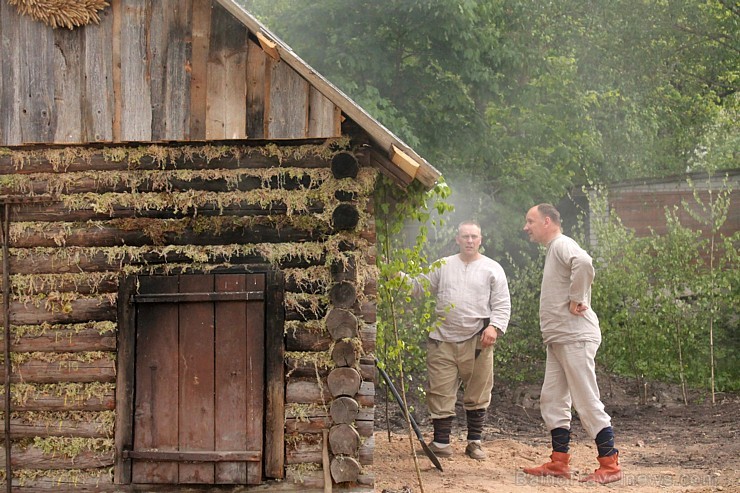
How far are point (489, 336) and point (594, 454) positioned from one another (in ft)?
6.18

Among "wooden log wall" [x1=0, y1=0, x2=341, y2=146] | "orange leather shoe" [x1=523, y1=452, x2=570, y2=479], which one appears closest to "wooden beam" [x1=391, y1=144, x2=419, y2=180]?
"wooden log wall" [x1=0, y1=0, x2=341, y2=146]

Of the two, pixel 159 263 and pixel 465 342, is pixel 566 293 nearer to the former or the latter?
pixel 465 342

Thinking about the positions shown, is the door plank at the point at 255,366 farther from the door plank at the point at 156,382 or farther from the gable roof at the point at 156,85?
the gable roof at the point at 156,85

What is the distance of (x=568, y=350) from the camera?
8023 mm

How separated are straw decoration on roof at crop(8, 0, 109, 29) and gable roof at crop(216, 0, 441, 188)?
3.45ft

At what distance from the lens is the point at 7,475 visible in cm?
704

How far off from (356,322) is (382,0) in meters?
11.4

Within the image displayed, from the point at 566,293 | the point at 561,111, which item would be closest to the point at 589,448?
the point at 566,293

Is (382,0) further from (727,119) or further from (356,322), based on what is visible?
(356,322)

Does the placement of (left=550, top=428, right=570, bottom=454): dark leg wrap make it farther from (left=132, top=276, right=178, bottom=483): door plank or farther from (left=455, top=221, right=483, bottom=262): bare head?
(left=132, top=276, right=178, bottom=483): door plank

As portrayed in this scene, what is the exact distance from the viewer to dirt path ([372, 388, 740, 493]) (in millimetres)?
7988

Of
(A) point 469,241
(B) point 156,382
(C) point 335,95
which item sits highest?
(C) point 335,95

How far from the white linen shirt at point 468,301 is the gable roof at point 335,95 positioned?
8.18ft

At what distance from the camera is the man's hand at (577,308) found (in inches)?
314
